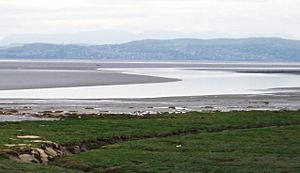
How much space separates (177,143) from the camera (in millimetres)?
36969

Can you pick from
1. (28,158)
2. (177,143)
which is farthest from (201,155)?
(28,158)

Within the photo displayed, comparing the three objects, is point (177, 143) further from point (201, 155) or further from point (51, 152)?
point (51, 152)

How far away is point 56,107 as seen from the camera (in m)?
72.0

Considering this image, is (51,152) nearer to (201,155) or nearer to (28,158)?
(28,158)

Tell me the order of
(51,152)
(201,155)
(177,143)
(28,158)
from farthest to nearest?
(177,143), (51,152), (28,158), (201,155)

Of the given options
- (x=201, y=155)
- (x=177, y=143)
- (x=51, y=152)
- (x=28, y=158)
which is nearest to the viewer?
(x=201, y=155)

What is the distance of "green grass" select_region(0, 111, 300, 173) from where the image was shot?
95.6ft

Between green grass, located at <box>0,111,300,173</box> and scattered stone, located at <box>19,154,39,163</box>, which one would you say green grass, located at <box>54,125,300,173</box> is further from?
scattered stone, located at <box>19,154,39,163</box>

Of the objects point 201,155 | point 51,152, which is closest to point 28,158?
point 51,152

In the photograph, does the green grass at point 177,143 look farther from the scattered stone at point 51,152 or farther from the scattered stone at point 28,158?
the scattered stone at point 28,158

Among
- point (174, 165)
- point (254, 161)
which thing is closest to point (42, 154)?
point (174, 165)

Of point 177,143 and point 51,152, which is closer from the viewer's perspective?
point 51,152

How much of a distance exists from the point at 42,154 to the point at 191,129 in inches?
570

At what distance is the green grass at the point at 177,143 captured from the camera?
29.1 meters
